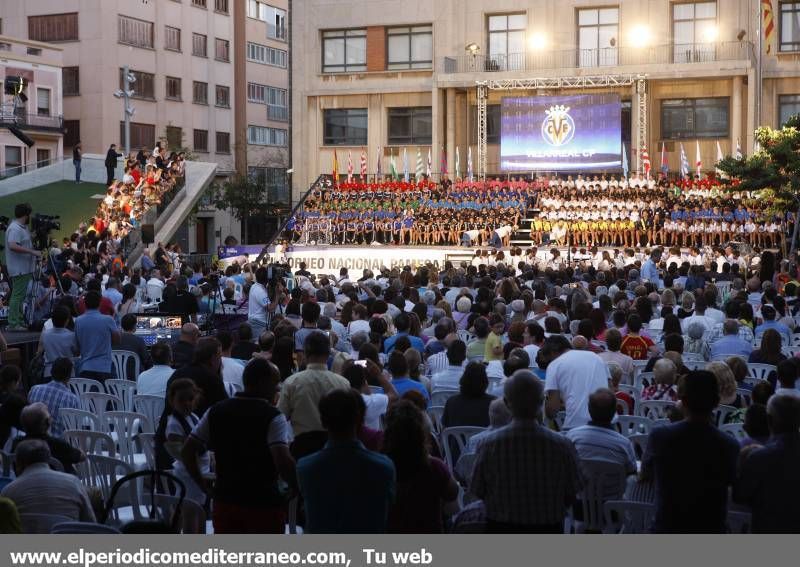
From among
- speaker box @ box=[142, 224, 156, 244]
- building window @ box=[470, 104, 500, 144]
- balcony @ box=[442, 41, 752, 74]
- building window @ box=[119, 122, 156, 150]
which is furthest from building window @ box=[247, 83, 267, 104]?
speaker box @ box=[142, 224, 156, 244]

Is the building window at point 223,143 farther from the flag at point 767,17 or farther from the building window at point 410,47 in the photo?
the flag at point 767,17

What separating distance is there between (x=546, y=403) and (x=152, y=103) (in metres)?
53.9

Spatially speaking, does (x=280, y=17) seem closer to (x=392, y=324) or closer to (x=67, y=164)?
(x=67, y=164)

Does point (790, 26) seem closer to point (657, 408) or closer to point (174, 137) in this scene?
point (174, 137)

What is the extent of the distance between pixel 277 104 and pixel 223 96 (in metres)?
5.36

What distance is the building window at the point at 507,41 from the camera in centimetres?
4747

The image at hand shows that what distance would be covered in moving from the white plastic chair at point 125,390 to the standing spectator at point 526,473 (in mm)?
5661

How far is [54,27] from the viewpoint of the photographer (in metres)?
59.2

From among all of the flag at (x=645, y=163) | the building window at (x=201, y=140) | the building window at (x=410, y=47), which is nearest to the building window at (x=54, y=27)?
the building window at (x=201, y=140)

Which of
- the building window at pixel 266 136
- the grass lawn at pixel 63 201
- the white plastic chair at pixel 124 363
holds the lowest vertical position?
the white plastic chair at pixel 124 363

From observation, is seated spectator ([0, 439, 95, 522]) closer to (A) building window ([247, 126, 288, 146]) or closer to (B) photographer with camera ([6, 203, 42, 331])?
(B) photographer with camera ([6, 203, 42, 331])

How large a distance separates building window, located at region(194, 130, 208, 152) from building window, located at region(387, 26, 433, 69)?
17.1 m

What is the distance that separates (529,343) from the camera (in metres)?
12.6

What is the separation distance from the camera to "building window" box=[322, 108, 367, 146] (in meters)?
50.9
